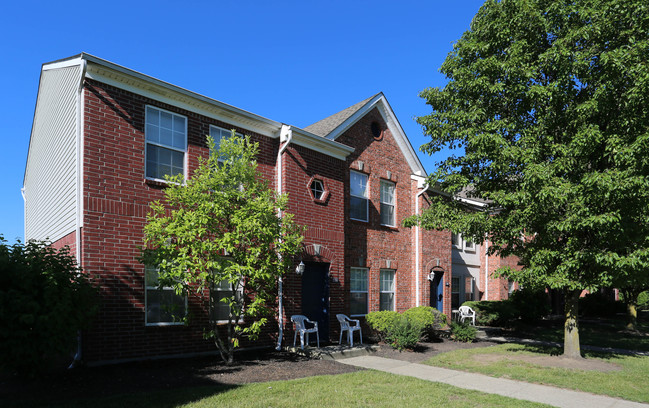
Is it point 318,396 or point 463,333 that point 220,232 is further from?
point 463,333

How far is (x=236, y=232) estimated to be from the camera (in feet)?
29.0

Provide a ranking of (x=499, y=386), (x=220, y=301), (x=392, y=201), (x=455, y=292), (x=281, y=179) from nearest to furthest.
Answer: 1. (x=499, y=386)
2. (x=220, y=301)
3. (x=281, y=179)
4. (x=392, y=201)
5. (x=455, y=292)

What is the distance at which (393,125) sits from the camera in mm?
16344

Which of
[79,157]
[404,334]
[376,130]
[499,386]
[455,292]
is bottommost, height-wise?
[499,386]

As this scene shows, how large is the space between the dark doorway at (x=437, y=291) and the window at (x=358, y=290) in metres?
4.11

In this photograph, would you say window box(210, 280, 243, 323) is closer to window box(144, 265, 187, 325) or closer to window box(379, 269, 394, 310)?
window box(144, 265, 187, 325)

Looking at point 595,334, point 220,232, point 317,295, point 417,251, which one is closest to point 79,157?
point 220,232

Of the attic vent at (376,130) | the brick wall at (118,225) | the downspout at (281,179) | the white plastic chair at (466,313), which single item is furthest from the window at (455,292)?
the brick wall at (118,225)

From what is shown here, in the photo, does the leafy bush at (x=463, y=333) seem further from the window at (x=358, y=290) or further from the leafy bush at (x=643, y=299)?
the leafy bush at (x=643, y=299)

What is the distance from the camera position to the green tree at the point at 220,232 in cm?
846

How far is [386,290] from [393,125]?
5.84m

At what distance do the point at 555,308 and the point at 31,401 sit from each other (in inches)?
1097

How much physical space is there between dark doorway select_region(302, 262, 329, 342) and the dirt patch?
4.08 m

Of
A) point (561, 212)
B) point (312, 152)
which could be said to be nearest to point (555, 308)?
point (561, 212)
